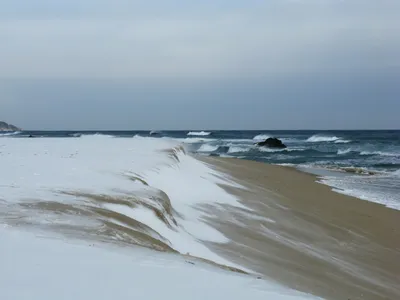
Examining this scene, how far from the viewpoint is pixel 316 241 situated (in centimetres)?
1009

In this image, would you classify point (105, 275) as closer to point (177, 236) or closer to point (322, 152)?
point (177, 236)

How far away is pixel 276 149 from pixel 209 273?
4803 cm

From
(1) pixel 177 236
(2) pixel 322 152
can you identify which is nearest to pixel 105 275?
(1) pixel 177 236

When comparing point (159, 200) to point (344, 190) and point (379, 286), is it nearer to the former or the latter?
point (379, 286)

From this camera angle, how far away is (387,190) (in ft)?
64.8

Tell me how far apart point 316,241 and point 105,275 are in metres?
6.73

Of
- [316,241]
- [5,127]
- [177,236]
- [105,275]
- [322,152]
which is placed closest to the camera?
[105,275]

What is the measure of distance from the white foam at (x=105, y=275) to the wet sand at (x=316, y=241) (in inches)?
89.3

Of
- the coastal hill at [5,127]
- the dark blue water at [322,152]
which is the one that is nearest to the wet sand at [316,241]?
the dark blue water at [322,152]

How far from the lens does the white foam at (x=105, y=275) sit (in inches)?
147

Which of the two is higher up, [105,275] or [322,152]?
[322,152]

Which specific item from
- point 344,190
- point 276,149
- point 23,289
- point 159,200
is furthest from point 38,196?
point 276,149

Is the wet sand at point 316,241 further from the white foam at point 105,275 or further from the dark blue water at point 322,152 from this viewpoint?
the dark blue water at point 322,152

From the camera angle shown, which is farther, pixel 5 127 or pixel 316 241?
pixel 5 127
